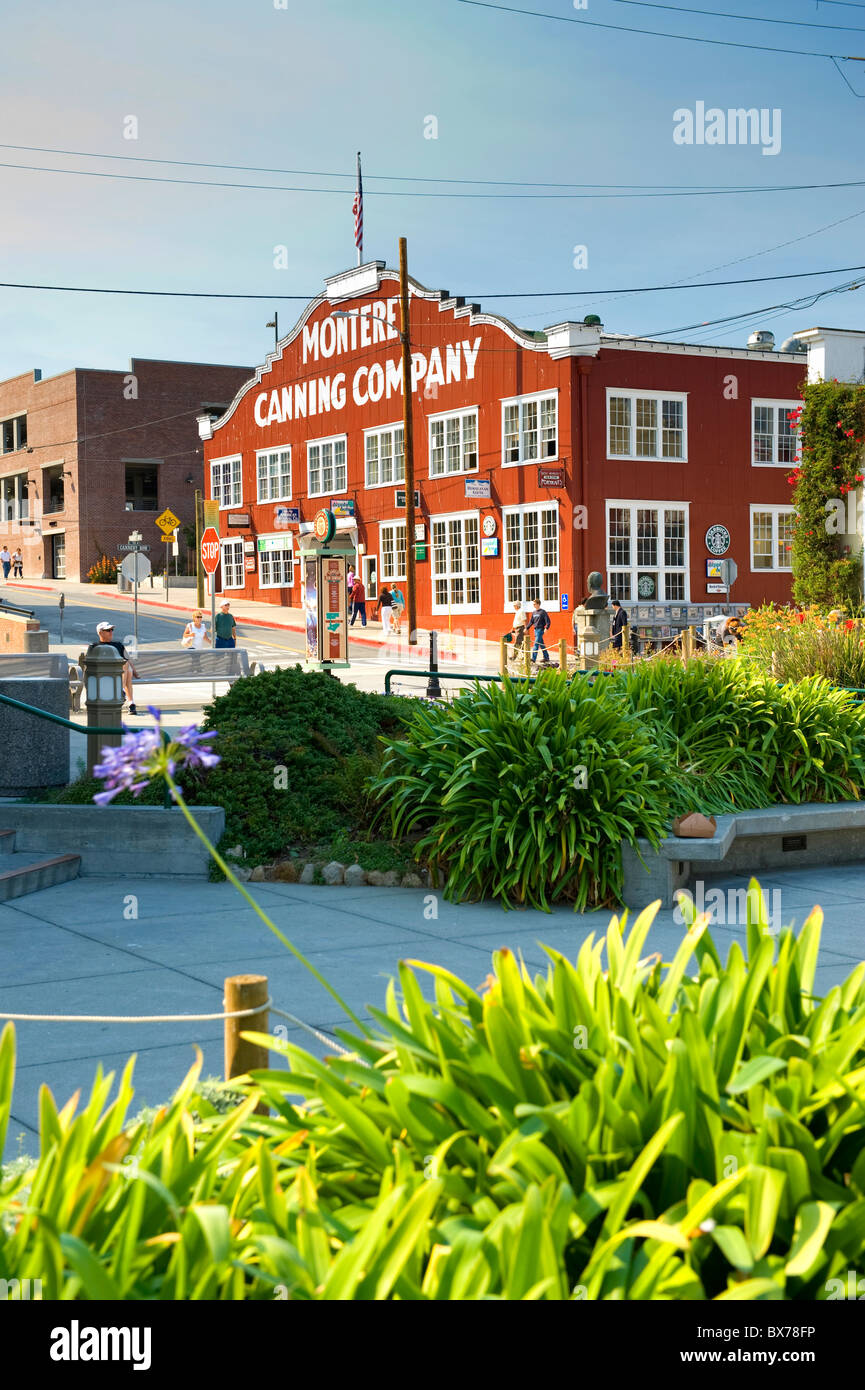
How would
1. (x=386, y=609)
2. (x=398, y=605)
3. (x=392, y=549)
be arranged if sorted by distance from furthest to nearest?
(x=392, y=549), (x=398, y=605), (x=386, y=609)

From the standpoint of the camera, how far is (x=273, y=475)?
5303 cm

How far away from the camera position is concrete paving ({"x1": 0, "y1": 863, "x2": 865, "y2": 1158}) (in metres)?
5.48

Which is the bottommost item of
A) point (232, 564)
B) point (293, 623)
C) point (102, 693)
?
point (102, 693)

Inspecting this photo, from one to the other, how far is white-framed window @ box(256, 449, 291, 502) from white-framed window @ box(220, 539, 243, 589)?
2.97m

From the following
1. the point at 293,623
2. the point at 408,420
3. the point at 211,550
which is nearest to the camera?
the point at 211,550

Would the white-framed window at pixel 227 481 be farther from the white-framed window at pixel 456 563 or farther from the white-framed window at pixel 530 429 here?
the white-framed window at pixel 530 429

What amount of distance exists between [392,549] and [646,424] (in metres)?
10.7

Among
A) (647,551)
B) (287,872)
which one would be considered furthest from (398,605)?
(287,872)

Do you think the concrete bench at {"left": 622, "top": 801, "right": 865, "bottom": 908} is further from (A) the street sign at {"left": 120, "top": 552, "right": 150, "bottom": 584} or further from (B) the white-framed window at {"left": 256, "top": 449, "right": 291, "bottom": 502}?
(B) the white-framed window at {"left": 256, "top": 449, "right": 291, "bottom": 502}

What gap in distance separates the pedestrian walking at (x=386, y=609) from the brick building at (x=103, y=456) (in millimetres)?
29568

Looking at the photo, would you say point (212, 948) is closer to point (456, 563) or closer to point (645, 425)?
point (645, 425)

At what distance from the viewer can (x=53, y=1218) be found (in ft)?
8.28

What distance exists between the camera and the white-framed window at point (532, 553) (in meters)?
38.9
